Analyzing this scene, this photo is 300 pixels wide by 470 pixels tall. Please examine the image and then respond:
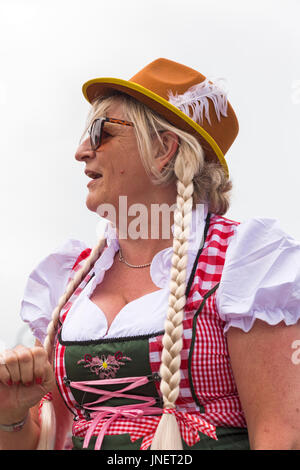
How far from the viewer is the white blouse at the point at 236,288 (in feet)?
5.15

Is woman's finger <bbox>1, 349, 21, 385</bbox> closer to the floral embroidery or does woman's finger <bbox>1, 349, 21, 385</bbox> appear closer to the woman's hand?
the woman's hand

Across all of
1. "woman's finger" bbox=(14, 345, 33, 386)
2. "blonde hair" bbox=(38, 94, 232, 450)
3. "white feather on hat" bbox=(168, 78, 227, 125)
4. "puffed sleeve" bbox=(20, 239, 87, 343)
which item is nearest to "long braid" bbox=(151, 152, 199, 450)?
"blonde hair" bbox=(38, 94, 232, 450)

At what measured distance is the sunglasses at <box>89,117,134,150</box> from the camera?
75.6 inches

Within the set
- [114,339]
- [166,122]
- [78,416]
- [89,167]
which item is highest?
[166,122]

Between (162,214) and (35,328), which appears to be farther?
(35,328)

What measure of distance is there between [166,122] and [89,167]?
0.29 metres

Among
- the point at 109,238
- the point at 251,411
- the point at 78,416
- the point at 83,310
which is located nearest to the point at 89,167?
the point at 109,238

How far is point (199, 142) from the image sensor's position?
1961 millimetres

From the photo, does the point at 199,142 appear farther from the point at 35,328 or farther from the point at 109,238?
the point at 35,328

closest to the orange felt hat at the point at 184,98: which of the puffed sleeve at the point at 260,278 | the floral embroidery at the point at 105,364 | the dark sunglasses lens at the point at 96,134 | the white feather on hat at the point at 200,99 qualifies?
the white feather on hat at the point at 200,99

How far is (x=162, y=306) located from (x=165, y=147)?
0.55m

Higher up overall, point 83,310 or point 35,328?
point 83,310

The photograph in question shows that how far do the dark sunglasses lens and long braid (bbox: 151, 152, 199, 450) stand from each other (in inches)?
12.0

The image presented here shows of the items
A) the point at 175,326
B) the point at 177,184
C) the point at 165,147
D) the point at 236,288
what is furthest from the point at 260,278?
the point at 165,147
